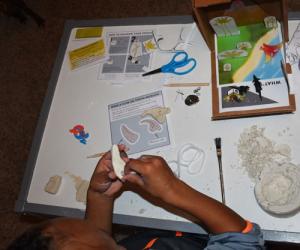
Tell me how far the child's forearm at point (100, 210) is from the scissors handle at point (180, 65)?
15.5 inches

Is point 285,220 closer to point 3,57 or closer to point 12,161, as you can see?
point 12,161

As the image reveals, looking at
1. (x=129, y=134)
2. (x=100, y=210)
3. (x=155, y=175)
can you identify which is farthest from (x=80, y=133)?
(x=155, y=175)

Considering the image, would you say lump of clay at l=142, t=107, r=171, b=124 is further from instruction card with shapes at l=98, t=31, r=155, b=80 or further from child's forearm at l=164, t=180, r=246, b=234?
child's forearm at l=164, t=180, r=246, b=234

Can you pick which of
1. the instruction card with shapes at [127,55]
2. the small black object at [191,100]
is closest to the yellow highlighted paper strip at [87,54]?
the instruction card with shapes at [127,55]

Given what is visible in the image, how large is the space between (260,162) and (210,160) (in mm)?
118

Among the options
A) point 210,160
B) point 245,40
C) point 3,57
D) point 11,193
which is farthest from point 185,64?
point 3,57

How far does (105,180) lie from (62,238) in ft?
0.92

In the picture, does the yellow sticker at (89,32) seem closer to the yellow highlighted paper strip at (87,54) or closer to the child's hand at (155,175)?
the yellow highlighted paper strip at (87,54)

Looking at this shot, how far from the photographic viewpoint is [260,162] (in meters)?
0.91

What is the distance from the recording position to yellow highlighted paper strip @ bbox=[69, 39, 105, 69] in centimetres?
121

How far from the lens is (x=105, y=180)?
95cm

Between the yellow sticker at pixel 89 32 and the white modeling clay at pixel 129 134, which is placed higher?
the yellow sticker at pixel 89 32

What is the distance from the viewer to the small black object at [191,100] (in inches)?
40.8

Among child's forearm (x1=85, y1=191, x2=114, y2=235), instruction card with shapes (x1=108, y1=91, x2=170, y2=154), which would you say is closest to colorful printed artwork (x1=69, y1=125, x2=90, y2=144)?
instruction card with shapes (x1=108, y1=91, x2=170, y2=154)
